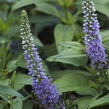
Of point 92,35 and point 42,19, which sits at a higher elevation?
point 42,19

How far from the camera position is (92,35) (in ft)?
6.96

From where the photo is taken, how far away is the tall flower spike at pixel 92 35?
206cm

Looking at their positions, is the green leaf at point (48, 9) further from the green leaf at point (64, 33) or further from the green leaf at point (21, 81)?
the green leaf at point (21, 81)

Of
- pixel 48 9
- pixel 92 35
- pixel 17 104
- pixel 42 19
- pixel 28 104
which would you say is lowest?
pixel 28 104

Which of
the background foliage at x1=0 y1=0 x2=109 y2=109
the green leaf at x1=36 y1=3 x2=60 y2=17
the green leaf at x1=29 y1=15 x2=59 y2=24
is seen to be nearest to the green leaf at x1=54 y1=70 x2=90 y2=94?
the background foliage at x1=0 y1=0 x2=109 y2=109

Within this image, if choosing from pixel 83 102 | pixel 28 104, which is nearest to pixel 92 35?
pixel 83 102

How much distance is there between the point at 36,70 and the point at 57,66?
1246mm

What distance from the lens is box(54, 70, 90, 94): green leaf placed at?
7.98 feet

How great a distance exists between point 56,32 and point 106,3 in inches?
34.3

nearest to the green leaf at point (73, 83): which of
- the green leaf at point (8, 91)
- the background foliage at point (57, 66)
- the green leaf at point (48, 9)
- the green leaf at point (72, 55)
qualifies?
the background foliage at point (57, 66)

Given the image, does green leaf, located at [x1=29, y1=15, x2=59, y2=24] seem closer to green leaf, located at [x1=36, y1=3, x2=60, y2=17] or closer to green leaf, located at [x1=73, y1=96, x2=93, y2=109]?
green leaf, located at [x1=36, y1=3, x2=60, y2=17]

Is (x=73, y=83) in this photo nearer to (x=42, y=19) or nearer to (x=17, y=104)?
→ (x=17, y=104)

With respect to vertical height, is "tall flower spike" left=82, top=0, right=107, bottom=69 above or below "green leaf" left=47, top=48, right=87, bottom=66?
above

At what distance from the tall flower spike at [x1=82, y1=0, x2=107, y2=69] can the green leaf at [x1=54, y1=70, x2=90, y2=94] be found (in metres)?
0.32
